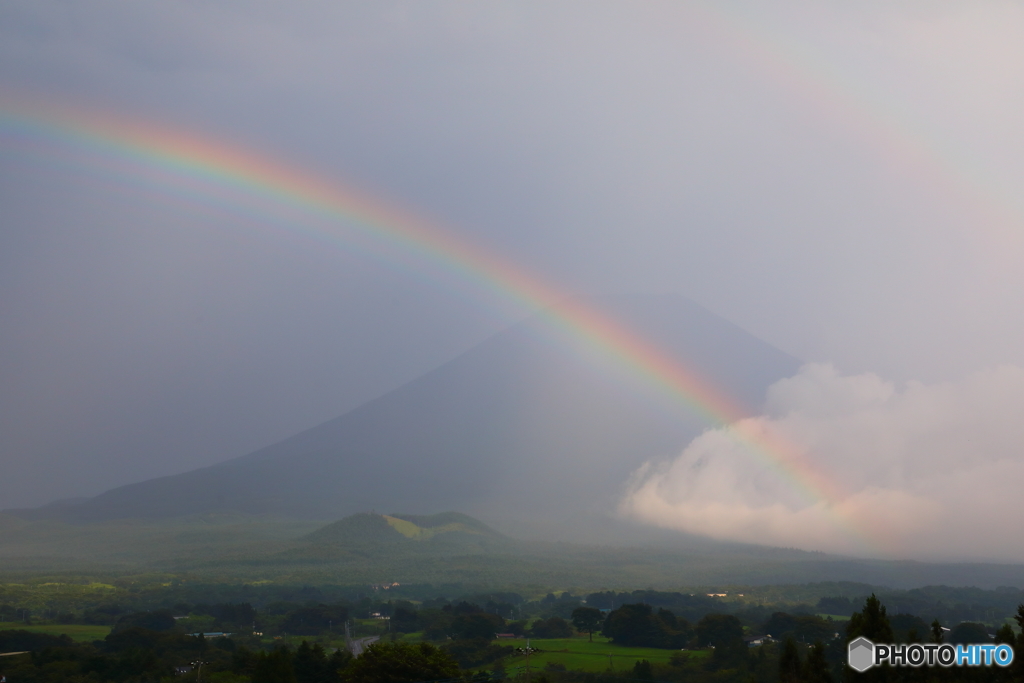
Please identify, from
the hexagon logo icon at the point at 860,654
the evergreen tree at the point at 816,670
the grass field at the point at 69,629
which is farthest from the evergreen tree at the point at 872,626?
the grass field at the point at 69,629

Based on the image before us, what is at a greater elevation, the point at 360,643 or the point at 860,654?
the point at 860,654

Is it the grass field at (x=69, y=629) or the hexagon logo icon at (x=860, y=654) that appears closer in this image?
the hexagon logo icon at (x=860, y=654)

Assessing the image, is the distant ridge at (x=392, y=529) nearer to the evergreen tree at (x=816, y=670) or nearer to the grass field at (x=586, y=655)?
the grass field at (x=586, y=655)

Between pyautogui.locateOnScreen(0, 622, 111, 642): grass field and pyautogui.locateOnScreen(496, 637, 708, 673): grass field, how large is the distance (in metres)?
30.7

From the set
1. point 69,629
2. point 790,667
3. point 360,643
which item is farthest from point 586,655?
point 69,629

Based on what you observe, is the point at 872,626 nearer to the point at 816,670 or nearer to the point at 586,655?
the point at 816,670

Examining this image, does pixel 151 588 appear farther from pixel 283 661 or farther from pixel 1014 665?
pixel 1014 665

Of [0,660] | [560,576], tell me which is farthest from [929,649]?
[560,576]

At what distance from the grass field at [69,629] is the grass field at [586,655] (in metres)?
30.7

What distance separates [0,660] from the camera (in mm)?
44219

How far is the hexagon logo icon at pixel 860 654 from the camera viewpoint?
19.7m

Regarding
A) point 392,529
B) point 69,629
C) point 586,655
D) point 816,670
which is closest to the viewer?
point 816,670

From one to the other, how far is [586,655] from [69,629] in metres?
42.7

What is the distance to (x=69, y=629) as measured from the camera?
66938mm
